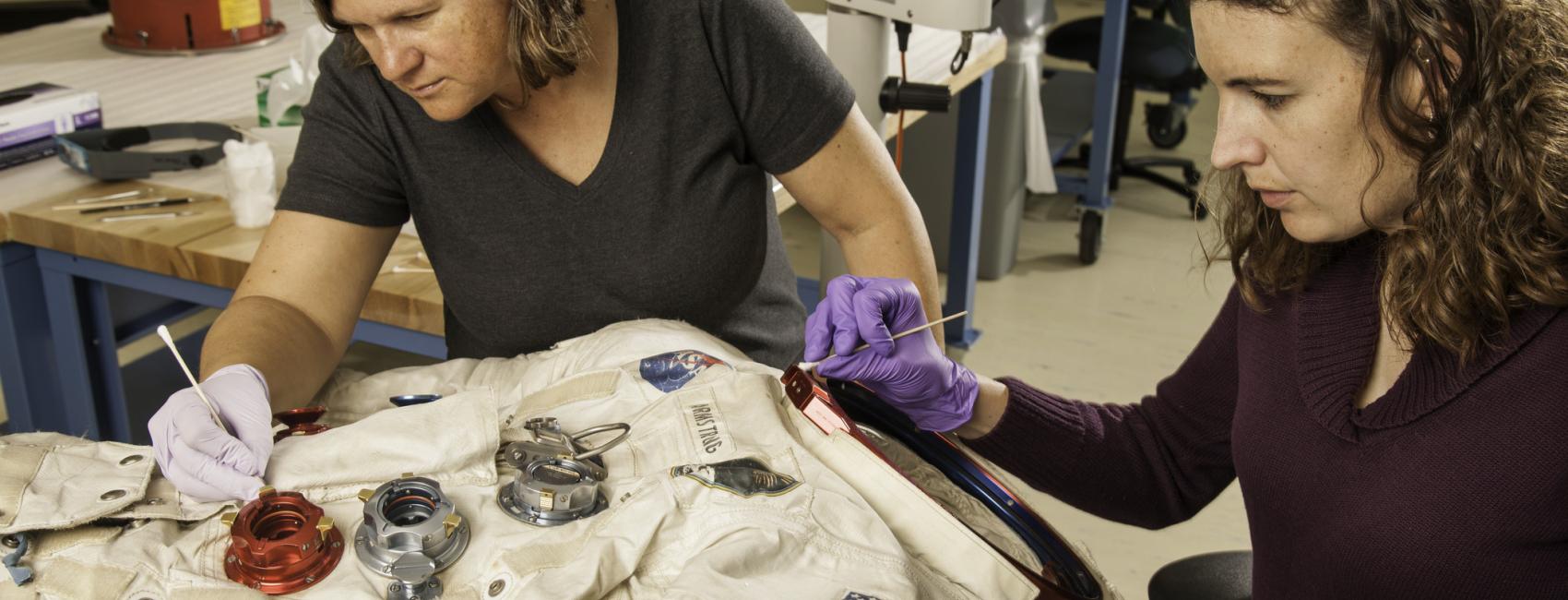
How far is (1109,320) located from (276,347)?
258 centimetres

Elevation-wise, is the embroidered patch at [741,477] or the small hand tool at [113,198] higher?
the embroidered patch at [741,477]

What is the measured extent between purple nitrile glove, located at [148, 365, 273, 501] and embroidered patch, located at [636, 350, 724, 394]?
327 millimetres

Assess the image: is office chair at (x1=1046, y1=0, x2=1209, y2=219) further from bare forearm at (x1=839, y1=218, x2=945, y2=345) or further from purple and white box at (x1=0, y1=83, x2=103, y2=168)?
purple and white box at (x1=0, y1=83, x2=103, y2=168)

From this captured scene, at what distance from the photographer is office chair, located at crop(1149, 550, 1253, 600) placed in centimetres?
125

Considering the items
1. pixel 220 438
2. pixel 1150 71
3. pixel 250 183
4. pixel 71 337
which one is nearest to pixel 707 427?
pixel 220 438

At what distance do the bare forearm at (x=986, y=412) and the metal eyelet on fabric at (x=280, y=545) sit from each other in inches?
26.0

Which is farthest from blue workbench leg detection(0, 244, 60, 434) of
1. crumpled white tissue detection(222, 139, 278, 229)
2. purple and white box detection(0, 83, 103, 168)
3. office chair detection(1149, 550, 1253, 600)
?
office chair detection(1149, 550, 1253, 600)

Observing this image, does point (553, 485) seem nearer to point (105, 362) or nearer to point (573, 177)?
point (573, 177)

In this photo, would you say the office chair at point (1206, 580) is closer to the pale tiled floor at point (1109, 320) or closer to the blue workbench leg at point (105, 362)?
the pale tiled floor at point (1109, 320)

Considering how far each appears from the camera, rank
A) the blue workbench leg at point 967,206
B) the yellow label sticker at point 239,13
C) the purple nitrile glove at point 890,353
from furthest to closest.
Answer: the blue workbench leg at point 967,206 < the yellow label sticker at point 239,13 < the purple nitrile glove at point 890,353

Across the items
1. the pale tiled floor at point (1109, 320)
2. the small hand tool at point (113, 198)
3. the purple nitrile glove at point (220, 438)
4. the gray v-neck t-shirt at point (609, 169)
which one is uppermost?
the gray v-neck t-shirt at point (609, 169)

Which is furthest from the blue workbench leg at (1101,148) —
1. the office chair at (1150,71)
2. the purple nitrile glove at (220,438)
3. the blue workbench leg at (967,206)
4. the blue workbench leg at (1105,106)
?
the purple nitrile glove at (220,438)

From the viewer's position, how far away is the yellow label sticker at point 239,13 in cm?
270

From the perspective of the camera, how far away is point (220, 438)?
106cm
